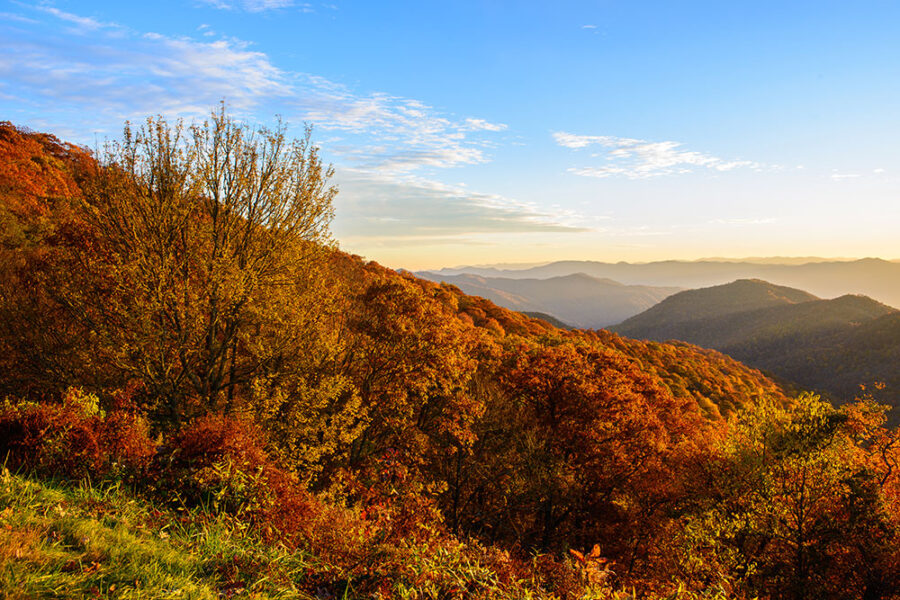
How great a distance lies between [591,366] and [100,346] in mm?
24816

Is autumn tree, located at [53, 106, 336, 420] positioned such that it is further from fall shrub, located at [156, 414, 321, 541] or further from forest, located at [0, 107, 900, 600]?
fall shrub, located at [156, 414, 321, 541]

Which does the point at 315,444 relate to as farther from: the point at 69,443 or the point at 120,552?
the point at 120,552

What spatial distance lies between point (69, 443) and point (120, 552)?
426 centimetres

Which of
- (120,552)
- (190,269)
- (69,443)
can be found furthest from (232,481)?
(190,269)

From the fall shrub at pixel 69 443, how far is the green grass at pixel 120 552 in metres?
0.63

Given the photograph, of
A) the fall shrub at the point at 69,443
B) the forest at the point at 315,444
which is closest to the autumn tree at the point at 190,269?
the forest at the point at 315,444

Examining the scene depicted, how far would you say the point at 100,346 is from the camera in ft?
48.1

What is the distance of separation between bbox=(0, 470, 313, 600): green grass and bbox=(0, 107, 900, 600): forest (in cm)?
4

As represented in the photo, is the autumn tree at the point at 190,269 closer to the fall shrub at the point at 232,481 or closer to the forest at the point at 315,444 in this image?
the forest at the point at 315,444

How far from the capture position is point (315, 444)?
19.2 metres

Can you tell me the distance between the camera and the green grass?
15.6 ft

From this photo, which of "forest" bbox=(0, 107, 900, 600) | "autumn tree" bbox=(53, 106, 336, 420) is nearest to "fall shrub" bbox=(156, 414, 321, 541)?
"forest" bbox=(0, 107, 900, 600)

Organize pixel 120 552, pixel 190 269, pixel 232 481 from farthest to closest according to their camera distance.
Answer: pixel 190 269, pixel 232 481, pixel 120 552

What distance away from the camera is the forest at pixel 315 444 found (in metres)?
6.72
